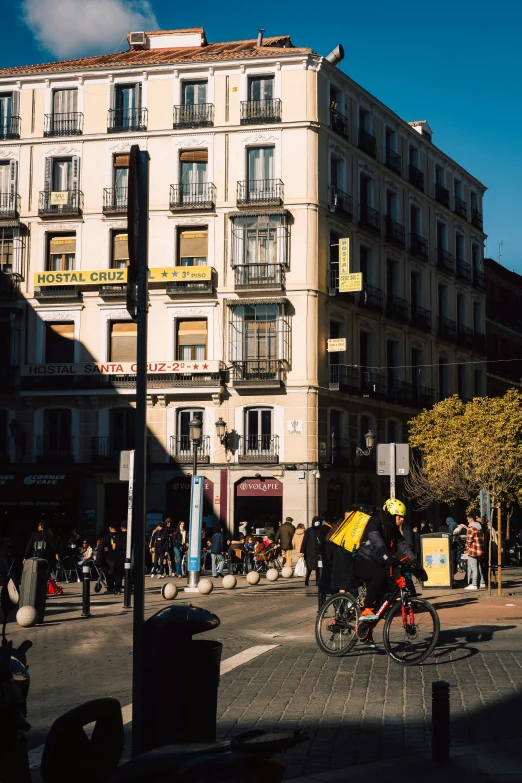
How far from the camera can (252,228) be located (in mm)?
39156

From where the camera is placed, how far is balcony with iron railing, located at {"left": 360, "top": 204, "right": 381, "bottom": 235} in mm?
42750

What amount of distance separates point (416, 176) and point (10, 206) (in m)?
18.7

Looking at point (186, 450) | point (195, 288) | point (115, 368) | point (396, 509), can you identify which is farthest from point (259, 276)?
point (396, 509)

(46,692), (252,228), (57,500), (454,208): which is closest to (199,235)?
(252,228)

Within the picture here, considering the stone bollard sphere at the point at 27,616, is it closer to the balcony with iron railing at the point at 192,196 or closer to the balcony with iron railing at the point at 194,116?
the balcony with iron railing at the point at 192,196

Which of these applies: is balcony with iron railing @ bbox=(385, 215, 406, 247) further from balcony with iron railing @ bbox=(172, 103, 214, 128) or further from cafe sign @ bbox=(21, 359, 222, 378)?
cafe sign @ bbox=(21, 359, 222, 378)

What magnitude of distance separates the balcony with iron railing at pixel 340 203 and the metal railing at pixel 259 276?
11.9 feet

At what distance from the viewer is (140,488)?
261 inches

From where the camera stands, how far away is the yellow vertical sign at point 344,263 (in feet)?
130

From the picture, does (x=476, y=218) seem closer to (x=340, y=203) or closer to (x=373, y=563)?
(x=340, y=203)

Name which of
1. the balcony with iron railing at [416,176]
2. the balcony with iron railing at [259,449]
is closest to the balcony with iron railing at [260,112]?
the balcony with iron railing at [416,176]

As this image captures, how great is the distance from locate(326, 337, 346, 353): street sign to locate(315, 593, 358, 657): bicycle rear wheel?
90.4 feet

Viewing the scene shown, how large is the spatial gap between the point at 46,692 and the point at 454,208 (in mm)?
44946

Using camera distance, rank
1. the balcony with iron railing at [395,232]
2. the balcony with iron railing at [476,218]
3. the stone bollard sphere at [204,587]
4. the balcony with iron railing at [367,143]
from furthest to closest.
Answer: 1. the balcony with iron railing at [476,218]
2. the balcony with iron railing at [395,232]
3. the balcony with iron railing at [367,143]
4. the stone bollard sphere at [204,587]
